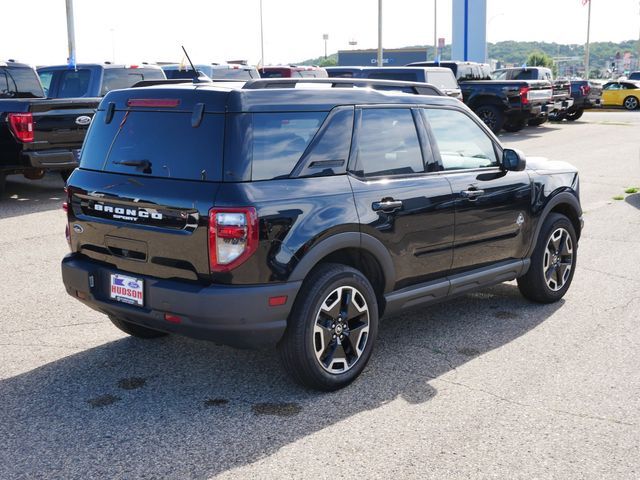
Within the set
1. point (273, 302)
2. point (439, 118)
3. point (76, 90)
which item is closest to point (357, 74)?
point (76, 90)

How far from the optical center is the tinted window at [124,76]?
44.1 ft

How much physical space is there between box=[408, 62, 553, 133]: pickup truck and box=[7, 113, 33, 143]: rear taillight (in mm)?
14915

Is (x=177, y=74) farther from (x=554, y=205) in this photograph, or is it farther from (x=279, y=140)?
(x=279, y=140)

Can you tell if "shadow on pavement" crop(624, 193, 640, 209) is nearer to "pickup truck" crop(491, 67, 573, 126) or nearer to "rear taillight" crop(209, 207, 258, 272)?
"rear taillight" crop(209, 207, 258, 272)

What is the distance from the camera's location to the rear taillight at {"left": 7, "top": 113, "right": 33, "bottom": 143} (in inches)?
438

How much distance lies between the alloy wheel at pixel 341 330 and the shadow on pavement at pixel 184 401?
18 cm

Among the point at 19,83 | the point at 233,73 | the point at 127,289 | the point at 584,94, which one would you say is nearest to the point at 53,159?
the point at 19,83

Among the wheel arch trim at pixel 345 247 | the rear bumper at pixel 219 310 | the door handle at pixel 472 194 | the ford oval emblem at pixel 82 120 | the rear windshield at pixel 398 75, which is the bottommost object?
the rear bumper at pixel 219 310

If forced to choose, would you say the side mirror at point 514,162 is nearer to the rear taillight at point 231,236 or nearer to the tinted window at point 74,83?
the rear taillight at point 231,236

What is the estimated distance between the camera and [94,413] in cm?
429

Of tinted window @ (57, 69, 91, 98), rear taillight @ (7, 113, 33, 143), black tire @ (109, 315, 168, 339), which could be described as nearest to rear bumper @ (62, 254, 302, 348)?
black tire @ (109, 315, 168, 339)

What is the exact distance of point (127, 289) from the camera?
4.47m

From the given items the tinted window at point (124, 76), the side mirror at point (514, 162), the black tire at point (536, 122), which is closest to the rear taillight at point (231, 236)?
the side mirror at point (514, 162)

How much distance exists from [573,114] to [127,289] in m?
28.5
